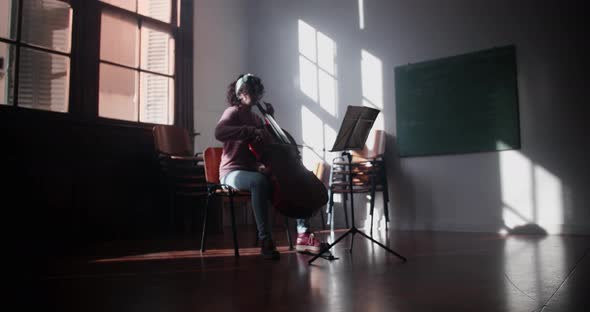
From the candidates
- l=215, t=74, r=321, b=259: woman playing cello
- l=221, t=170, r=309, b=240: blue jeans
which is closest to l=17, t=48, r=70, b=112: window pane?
l=215, t=74, r=321, b=259: woman playing cello

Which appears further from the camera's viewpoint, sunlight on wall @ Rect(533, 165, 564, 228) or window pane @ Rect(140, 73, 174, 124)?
window pane @ Rect(140, 73, 174, 124)

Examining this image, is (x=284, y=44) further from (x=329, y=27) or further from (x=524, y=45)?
(x=524, y=45)

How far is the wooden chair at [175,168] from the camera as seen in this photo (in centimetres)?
429

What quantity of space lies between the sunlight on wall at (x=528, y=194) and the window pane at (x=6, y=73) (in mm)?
4122

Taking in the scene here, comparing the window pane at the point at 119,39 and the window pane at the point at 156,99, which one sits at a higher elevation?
the window pane at the point at 119,39

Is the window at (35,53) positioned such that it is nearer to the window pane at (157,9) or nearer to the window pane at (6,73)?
the window pane at (6,73)

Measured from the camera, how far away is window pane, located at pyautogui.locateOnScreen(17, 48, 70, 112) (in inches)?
150

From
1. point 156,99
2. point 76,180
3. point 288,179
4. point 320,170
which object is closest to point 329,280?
point 288,179

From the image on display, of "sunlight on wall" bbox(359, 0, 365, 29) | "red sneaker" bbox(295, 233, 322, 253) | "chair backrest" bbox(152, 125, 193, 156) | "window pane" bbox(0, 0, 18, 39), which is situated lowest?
"red sneaker" bbox(295, 233, 322, 253)

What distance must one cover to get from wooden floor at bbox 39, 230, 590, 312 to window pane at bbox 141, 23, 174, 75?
238 cm

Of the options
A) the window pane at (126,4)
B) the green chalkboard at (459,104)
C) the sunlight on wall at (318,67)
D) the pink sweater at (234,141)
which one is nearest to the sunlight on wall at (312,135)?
the sunlight on wall at (318,67)

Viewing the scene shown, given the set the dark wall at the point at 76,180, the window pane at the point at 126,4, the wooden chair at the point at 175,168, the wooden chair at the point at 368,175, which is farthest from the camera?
the wooden chair at the point at 368,175

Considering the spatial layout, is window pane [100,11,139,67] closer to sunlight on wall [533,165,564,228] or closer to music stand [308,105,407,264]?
music stand [308,105,407,264]

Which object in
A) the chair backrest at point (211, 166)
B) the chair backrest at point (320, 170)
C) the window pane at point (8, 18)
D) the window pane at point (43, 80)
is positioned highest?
the window pane at point (8, 18)
